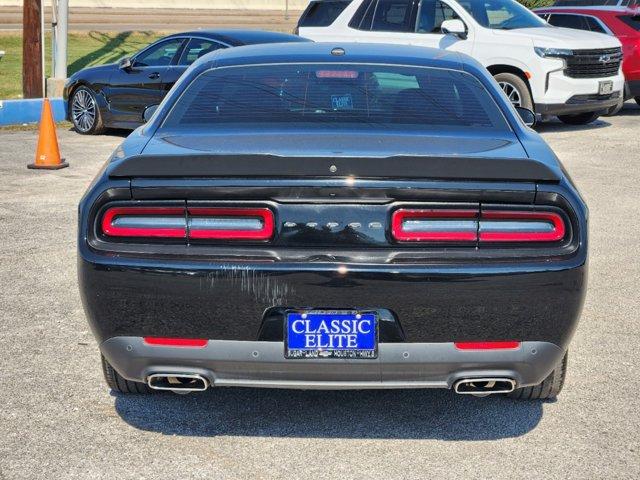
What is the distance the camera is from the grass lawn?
21.1 m

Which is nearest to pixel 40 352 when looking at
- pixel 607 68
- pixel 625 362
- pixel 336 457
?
pixel 336 457

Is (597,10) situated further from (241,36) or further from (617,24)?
(241,36)

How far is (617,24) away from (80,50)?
1651cm

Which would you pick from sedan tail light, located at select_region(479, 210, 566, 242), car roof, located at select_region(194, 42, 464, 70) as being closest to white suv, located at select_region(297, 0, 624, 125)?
car roof, located at select_region(194, 42, 464, 70)

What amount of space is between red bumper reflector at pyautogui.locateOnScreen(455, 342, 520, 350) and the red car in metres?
13.6

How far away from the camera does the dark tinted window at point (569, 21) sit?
17708 millimetres

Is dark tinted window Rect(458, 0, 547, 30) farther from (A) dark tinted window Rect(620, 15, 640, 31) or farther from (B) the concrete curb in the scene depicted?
(B) the concrete curb

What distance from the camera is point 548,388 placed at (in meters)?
4.80

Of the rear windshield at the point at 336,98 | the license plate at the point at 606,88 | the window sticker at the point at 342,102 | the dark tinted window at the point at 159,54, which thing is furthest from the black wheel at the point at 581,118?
the window sticker at the point at 342,102

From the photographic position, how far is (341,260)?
13.3 feet

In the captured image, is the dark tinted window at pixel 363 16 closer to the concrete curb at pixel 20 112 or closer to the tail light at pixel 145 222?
the concrete curb at pixel 20 112

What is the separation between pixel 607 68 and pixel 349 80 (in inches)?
434

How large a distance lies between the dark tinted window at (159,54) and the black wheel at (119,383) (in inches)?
376

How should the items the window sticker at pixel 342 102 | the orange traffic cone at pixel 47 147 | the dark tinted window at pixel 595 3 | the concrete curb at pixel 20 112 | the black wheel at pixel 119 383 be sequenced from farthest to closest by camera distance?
the dark tinted window at pixel 595 3 → the concrete curb at pixel 20 112 → the orange traffic cone at pixel 47 147 → the window sticker at pixel 342 102 → the black wheel at pixel 119 383
